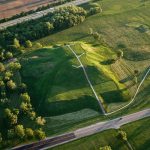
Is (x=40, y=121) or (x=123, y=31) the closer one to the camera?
(x=40, y=121)

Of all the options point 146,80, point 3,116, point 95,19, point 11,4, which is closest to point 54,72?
point 3,116

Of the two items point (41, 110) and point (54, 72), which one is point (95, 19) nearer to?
point (54, 72)

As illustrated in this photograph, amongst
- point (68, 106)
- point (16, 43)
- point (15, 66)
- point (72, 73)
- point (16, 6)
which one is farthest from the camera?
point (16, 6)

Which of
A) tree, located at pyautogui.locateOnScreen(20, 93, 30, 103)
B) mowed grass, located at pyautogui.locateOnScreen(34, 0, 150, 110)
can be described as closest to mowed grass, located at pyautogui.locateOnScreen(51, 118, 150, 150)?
tree, located at pyautogui.locateOnScreen(20, 93, 30, 103)

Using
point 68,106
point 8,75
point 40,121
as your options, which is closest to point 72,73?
point 68,106

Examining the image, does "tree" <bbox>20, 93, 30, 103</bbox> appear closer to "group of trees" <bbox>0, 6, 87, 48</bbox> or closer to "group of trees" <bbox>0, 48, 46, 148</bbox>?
"group of trees" <bbox>0, 48, 46, 148</bbox>

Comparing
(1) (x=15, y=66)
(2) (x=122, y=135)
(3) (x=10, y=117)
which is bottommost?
(2) (x=122, y=135)

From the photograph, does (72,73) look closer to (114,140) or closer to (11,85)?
(11,85)
